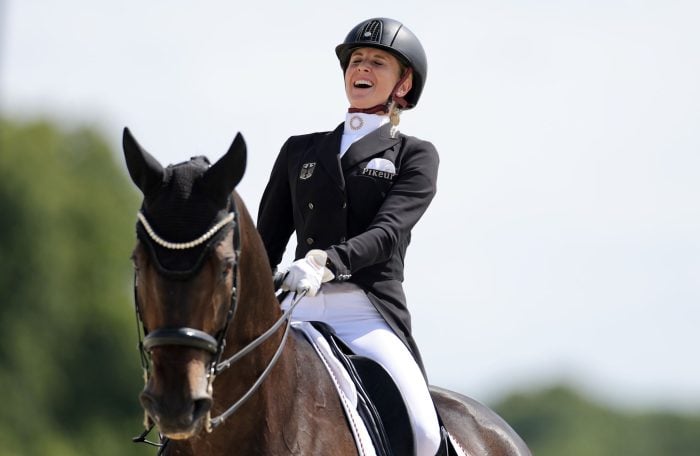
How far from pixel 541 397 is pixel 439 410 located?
361 feet

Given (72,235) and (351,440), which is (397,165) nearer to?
(351,440)

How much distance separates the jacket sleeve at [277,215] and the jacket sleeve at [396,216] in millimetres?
696

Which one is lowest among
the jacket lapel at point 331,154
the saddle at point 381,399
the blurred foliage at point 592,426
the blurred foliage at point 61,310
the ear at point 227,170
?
the blurred foliage at point 592,426

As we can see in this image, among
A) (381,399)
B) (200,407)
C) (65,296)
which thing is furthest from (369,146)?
(65,296)

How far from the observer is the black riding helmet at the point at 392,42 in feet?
34.6

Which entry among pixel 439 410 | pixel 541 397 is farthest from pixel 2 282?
pixel 541 397

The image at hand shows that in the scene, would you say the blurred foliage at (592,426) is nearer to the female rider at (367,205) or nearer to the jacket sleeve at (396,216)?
the female rider at (367,205)

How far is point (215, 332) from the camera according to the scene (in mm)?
8250

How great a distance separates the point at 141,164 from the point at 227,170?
414mm

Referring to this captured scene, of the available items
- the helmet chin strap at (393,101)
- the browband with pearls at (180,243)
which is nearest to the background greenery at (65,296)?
the helmet chin strap at (393,101)

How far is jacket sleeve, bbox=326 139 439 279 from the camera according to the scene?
945 centimetres

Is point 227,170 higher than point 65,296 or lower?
higher

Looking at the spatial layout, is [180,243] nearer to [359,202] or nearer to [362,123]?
[359,202]

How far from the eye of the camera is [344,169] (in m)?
10.2
